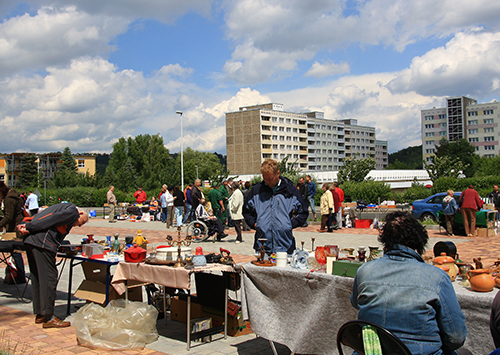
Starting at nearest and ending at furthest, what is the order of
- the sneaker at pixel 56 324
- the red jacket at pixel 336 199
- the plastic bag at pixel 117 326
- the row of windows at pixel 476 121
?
the plastic bag at pixel 117 326, the sneaker at pixel 56 324, the red jacket at pixel 336 199, the row of windows at pixel 476 121

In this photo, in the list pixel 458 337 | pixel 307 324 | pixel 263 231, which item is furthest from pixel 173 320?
pixel 458 337

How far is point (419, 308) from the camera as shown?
2.52 m

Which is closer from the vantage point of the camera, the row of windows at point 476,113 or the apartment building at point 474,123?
the apartment building at point 474,123

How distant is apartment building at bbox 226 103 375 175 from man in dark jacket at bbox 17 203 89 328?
10019 cm

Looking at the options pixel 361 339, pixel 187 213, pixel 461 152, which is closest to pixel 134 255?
pixel 361 339

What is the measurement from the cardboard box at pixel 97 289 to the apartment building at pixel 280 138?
327 feet

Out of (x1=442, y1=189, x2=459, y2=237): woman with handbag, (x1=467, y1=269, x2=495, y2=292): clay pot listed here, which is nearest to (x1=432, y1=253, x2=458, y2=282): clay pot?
(x1=467, y1=269, x2=495, y2=292): clay pot

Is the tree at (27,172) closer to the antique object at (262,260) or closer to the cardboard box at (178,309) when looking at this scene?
the cardboard box at (178,309)

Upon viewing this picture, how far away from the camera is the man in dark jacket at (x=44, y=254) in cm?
568

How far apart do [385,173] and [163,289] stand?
7432 cm

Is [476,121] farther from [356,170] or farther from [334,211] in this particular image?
[334,211]

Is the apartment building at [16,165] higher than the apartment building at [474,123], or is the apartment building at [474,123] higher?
the apartment building at [474,123]

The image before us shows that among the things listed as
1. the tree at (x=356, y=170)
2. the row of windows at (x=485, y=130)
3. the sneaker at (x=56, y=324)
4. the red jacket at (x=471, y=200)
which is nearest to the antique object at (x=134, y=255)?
the sneaker at (x=56, y=324)

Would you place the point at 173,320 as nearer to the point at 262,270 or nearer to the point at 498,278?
the point at 262,270
